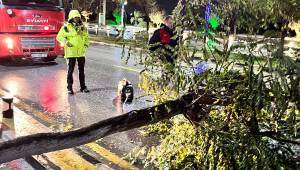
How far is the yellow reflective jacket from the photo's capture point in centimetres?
895

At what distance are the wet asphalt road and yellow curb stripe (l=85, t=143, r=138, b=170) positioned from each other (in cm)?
16

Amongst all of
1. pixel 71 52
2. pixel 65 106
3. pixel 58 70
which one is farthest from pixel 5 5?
pixel 65 106

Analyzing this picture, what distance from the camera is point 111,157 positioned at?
5363mm

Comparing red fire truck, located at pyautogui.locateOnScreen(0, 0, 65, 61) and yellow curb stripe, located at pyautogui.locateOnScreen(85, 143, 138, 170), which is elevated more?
red fire truck, located at pyautogui.locateOnScreen(0, 0, 65, 61)

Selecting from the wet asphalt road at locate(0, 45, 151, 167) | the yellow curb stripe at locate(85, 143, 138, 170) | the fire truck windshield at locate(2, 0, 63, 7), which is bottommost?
the yellow curb stripe at locate(85, 143, 138, 170)

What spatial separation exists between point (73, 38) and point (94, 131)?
20.3 ft

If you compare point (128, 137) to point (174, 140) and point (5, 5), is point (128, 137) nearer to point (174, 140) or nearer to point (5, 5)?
point (174, 140)

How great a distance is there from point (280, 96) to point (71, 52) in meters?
7.02

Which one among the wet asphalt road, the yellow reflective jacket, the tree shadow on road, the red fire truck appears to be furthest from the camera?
the tree shadow on road

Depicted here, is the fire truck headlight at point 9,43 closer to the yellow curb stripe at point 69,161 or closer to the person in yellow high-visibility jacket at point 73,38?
the person in yellow high-visibility jacket at point 73,38

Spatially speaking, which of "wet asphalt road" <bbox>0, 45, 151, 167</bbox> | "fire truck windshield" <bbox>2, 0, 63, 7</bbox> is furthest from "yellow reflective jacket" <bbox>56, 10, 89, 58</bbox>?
"fire truck windshield" <bbox>2, 0, 63, 7</bbox>

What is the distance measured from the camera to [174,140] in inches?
167

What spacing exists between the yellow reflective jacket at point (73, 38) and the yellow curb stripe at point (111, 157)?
149 inches

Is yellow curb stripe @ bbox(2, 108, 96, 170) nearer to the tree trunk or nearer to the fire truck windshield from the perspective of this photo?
the tree trunk
